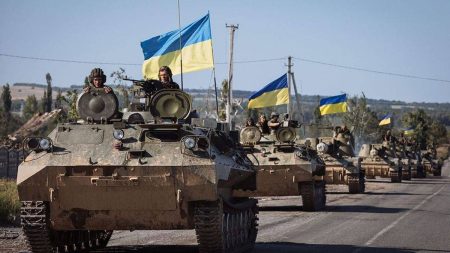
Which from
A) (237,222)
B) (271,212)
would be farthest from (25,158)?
(271,212)

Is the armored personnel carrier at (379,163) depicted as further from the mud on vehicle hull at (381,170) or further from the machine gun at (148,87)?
the machine gun at (148,87)

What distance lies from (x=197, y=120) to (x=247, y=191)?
9.43 feet

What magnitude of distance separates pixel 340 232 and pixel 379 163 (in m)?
32.0

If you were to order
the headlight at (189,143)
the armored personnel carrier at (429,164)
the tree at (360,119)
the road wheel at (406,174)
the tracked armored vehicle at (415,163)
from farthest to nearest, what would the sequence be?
1. the tree at (360,119)
2. the armored personnel carrier at (429,164)
3. the tracked armored vehicle at (415,163)
4. the road wheel at (406,174)
5. the headlight at (189,143)

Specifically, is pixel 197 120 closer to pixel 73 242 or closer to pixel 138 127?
pixel 138 127

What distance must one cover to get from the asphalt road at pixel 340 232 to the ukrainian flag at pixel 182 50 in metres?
4.37

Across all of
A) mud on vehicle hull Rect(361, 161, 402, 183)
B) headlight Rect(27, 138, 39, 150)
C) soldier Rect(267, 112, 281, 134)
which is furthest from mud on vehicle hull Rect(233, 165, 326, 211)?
mud on vehicle hull Rect(361, 161, 402, 183)

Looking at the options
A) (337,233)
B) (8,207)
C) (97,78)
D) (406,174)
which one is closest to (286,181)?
(337,233)

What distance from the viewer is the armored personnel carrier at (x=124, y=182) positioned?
13.2 metres

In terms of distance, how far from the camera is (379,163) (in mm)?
50969

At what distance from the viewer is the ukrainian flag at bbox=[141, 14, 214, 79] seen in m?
22.9

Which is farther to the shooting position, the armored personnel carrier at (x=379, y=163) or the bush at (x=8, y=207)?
the armored personnel carrier at (x=379, y=163)

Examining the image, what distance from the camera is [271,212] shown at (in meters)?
26.9

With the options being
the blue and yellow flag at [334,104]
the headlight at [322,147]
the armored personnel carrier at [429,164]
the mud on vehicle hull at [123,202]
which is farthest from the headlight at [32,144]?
the armored personnel carrier at [429,164]
